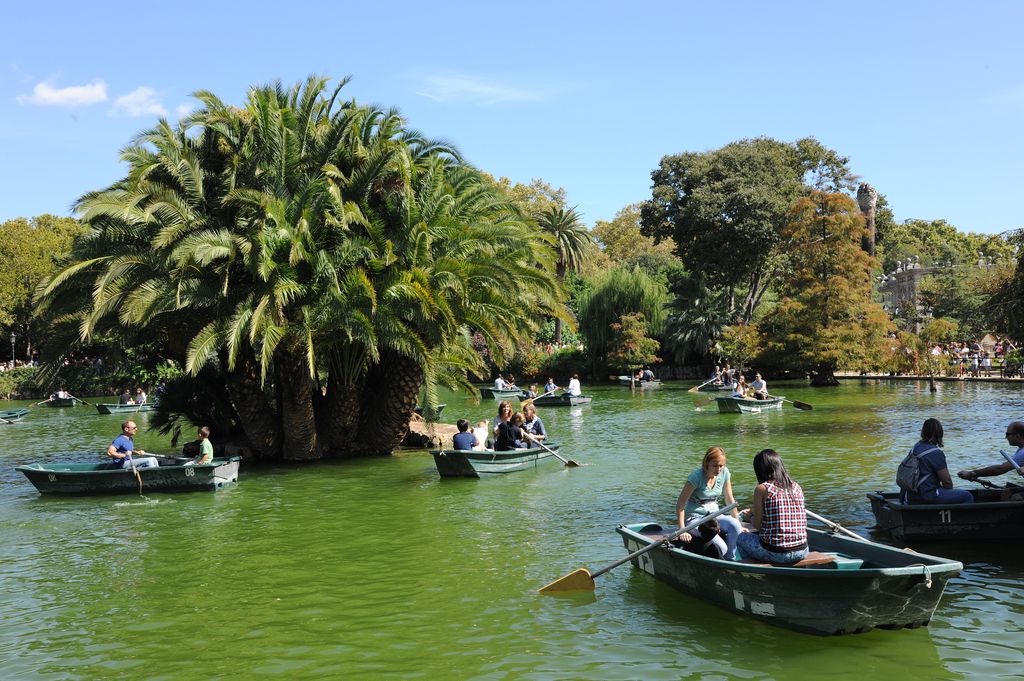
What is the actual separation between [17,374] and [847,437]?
59685 millimetres

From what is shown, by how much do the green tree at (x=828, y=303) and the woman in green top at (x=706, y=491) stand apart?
39.9 m

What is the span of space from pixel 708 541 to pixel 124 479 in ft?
44.4

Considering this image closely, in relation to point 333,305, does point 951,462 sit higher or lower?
lower

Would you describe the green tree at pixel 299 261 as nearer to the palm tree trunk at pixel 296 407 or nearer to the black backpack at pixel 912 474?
the palm tree trunk at pixel 296 407

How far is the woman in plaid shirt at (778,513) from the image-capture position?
900 centimetres

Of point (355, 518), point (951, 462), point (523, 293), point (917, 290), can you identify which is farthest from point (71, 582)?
point (917, 290)

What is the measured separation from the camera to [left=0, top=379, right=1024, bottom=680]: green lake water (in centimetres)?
859

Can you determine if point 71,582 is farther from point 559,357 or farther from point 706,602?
point 559,357

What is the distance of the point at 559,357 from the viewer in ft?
225

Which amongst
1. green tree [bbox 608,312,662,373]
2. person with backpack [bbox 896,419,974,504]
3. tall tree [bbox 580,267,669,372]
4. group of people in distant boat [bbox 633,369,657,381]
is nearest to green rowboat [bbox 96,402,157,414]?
group of people in distant boat [bbox 633,369,657,381]

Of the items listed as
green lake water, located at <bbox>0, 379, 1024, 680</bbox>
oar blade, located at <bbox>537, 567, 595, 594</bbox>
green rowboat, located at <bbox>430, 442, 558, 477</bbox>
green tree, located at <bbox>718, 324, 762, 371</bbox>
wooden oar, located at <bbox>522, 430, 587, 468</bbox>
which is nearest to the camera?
green lake water, located at <bbox>0, 379, 1024, 680</bbox>

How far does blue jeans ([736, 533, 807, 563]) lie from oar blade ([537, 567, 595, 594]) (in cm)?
193

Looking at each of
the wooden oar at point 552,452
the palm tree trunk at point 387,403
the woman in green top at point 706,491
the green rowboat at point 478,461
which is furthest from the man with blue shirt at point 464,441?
the woman in green top at point 706,491

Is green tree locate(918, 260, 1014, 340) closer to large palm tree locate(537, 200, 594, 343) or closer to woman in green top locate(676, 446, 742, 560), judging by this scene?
large palm tree locate(537, 200, 594, 343)
